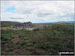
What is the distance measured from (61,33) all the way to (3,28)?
1720mm

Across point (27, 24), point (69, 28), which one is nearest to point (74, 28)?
point (69, 28)

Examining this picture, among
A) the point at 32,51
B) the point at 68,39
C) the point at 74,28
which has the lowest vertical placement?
the point at 32,51

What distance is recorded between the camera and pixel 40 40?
163 inches

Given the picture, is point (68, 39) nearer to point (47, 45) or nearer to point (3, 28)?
point (47, 45)

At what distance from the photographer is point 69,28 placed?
4.34m

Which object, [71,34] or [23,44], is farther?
[71,34]

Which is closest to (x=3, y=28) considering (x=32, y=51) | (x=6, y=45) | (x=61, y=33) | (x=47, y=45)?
(x=6, y=45)

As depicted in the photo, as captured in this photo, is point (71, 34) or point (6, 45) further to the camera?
point (71, 34)

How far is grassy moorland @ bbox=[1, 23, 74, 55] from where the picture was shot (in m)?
3.96

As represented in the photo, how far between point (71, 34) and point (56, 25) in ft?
1.71

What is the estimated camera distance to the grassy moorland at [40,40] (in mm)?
3955

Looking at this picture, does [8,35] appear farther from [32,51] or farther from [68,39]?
[68,39]

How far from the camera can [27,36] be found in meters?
4.14

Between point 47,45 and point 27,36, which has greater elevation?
point 27,36
